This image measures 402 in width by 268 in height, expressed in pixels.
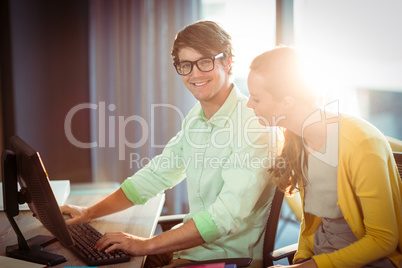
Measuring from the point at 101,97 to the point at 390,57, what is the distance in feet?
9.63

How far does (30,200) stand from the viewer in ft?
4.53

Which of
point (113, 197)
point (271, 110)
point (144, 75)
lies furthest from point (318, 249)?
point (144, 75)

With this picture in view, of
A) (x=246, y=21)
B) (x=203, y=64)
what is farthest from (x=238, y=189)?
(x=246, y=21)

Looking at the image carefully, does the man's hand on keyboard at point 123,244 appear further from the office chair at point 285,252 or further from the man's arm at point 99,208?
the office chair at point 285,252

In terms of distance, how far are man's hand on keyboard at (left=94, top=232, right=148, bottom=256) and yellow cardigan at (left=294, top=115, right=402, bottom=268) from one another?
529mm

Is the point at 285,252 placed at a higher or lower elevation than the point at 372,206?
lower

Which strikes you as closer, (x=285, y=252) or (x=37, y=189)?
(x=37, y=189)

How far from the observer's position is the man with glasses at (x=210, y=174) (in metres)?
1.42

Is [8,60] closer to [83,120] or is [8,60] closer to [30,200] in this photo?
[83,120]

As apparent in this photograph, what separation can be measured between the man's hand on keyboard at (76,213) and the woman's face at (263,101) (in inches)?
31.3

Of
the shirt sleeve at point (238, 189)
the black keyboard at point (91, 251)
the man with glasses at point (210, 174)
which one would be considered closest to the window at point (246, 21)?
the man with glasses at point (210, 174)

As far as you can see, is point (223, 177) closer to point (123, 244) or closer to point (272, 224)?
point (272, 224)

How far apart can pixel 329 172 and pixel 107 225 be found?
85 cm

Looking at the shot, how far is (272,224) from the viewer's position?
Answer: 1.55 meters
